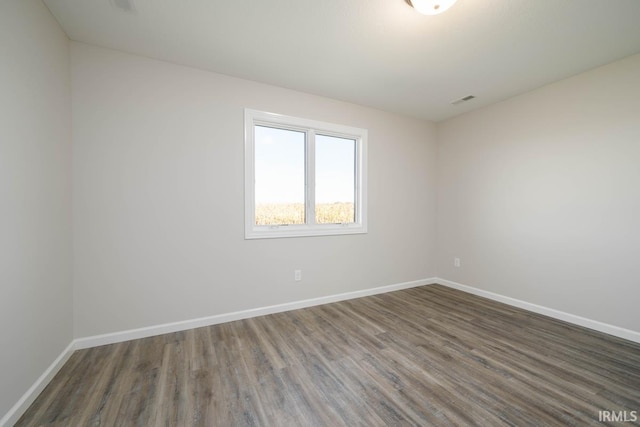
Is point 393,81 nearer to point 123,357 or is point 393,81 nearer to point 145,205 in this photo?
point 145,205

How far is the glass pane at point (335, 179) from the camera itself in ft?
10.8

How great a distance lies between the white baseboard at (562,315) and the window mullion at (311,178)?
256 cm

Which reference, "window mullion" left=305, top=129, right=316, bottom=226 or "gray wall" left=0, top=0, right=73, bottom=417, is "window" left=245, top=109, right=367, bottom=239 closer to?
"window mullion" left=305, top=129, right=316, bottom=226

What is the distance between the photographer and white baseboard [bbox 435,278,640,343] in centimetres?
232

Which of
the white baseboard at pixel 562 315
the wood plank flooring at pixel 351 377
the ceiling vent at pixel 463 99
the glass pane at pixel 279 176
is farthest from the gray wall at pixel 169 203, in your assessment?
the white baseboard at pixel 562 315

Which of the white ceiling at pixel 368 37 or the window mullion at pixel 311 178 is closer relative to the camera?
the white ceiling at pixel 368 37

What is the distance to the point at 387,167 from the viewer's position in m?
3.72

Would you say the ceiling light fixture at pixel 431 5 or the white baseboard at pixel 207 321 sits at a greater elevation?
the ceiling light fixture at pixel 431 5

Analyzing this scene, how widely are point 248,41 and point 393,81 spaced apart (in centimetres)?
159

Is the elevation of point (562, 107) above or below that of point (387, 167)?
above

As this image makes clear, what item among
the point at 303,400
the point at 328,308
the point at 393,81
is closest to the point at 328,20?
the point at 393,81

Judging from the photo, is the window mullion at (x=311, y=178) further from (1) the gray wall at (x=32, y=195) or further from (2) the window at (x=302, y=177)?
(1) the gray wall at (x=32, y=195)

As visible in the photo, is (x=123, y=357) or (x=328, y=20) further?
(x=123, y=357)

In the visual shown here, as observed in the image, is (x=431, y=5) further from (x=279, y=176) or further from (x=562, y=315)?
(x=562, y=315)
